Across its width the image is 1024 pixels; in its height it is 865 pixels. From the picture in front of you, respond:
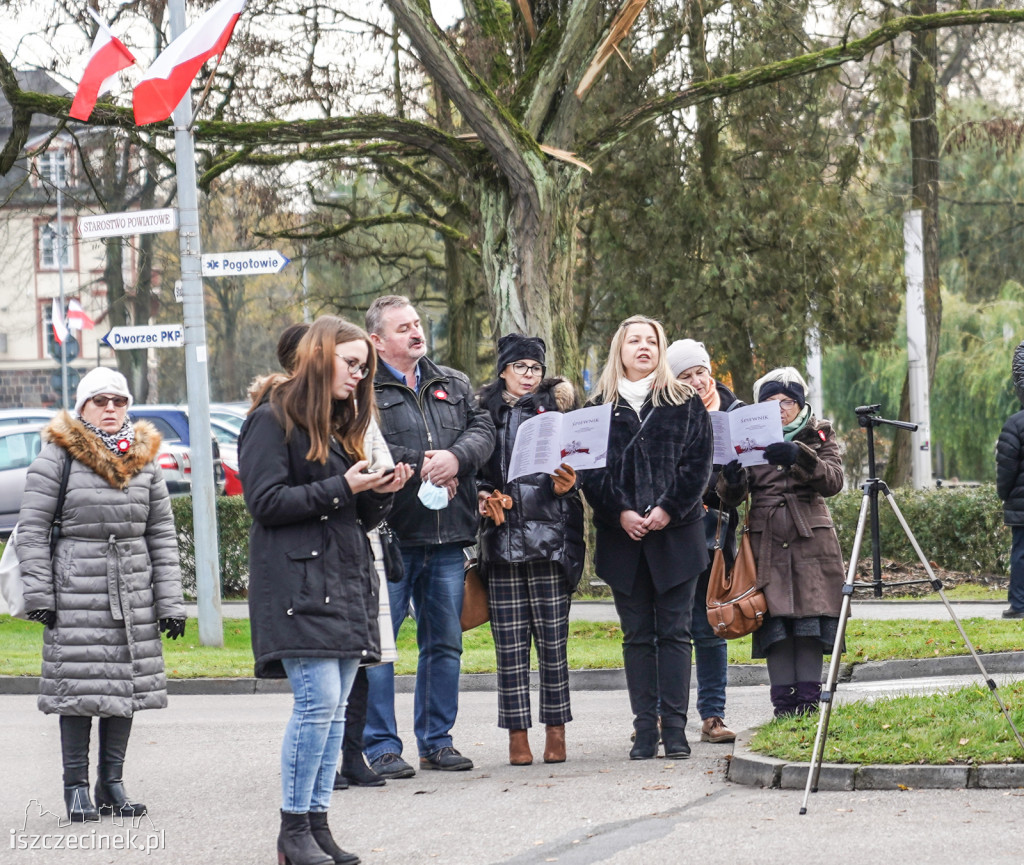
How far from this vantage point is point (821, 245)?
22.0m

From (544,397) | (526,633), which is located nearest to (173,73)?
(544,397)

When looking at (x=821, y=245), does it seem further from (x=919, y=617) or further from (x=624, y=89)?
(x=919, y=617)

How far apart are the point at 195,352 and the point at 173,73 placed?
238 cm

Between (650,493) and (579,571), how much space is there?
53 centimetres

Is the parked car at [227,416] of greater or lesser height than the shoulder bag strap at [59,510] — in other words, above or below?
above

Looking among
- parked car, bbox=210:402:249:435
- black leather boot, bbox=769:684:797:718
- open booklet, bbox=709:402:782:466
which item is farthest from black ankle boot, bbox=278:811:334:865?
parked car, bbox=210:402:249:435

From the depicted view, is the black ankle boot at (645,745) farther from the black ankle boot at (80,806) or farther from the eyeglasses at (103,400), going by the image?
the eyeglasses at (103,400)

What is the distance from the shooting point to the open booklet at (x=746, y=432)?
23.8 ft

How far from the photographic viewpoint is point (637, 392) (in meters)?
7.51

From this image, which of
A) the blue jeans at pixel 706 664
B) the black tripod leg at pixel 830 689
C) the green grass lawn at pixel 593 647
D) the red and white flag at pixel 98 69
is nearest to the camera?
the black tripod leg at pixel 830 689

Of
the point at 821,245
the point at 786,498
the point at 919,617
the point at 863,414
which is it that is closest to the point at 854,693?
the point at 786,498

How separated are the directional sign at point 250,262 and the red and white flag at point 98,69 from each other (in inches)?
78.6

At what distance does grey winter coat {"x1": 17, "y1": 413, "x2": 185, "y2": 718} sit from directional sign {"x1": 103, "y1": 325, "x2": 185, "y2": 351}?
6.23 metres

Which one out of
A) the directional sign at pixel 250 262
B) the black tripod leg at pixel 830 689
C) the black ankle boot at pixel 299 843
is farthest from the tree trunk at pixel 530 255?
the black ankle boot at pixel 299 843
